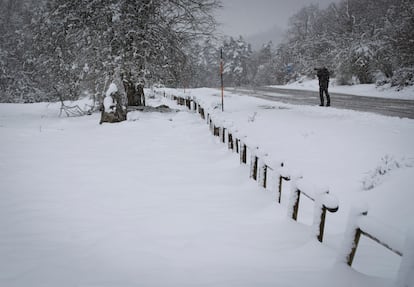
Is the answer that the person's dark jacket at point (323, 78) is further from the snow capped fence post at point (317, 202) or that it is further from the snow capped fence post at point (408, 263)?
the snow capped fence post at point (408, 263)

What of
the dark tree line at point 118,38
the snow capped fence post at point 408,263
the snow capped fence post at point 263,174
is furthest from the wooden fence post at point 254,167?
the dark tree line at point 118,38

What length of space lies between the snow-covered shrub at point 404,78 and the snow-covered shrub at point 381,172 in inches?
623

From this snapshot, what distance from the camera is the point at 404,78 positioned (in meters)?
18.4

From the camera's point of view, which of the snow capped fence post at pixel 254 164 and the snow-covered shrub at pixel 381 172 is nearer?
the snow-covered shrub at pixel 381 172

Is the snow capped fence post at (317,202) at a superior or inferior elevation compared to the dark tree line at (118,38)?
inferior

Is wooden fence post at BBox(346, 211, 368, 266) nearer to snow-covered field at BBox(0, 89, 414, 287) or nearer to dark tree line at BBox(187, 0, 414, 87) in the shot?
snow-covered field at BBox(0, 89, 414, 287)

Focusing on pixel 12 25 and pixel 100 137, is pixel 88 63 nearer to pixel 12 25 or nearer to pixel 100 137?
pixel 100 137

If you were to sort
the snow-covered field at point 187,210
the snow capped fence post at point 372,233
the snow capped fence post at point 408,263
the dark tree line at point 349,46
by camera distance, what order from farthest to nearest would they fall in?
the dark tree line at point 349,46, the snow-covered field at point 187,210, the snow capped fence post at point 372,233, the snow capped fence post at point 408,263

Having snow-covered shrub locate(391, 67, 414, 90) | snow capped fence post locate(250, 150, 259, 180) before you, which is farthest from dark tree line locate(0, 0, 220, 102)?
snow-covered shrub locate(391, 67, 414, 90)

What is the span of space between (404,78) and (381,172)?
16.8m

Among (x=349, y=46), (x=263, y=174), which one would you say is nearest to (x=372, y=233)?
(x=263, y=174)

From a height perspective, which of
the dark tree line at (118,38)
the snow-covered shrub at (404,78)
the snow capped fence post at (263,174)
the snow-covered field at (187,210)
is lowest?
the snow-covered field at (187,210)

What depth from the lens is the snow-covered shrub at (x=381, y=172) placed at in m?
5.00

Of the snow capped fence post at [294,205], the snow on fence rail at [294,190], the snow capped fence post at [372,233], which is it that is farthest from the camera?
the snow capped fence post at [294,205]
